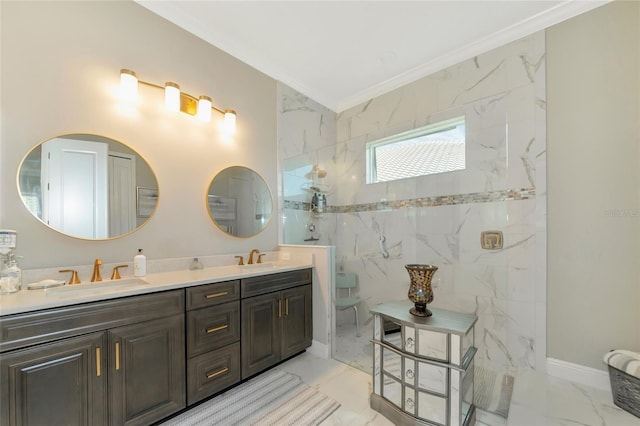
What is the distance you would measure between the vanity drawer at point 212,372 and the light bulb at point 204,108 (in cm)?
177

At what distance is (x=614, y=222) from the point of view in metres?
1.82

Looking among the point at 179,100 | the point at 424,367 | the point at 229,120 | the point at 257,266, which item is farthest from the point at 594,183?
the point at 179,100

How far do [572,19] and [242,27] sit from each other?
2625mm

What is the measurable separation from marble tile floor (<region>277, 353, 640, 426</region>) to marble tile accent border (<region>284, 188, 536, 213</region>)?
142cm

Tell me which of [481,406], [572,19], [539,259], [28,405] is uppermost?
A: [572,19]

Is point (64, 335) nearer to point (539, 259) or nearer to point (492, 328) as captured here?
point (492, 328)

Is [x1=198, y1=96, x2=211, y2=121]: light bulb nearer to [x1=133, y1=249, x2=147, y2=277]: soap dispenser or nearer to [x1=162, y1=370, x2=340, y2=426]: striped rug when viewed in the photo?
[x1=133, y1=249, x2=147, y2=277]: soap dispenser

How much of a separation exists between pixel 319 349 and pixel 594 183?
2.55 meters

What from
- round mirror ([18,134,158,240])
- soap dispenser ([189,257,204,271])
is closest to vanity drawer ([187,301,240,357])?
soap dispenser ([189,257,204,271])

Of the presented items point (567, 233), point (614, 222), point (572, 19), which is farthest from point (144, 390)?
point (572, 19)

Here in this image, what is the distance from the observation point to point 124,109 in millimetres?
1789

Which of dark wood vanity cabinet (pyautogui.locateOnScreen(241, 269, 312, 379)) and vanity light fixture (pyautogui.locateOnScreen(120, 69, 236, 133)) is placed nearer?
vanity light fixture (pyautogui.locateOnScreen(120, 69, 236, 133))

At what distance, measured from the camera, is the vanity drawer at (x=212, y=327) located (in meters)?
1.62

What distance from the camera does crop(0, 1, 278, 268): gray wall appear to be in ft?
4.71
